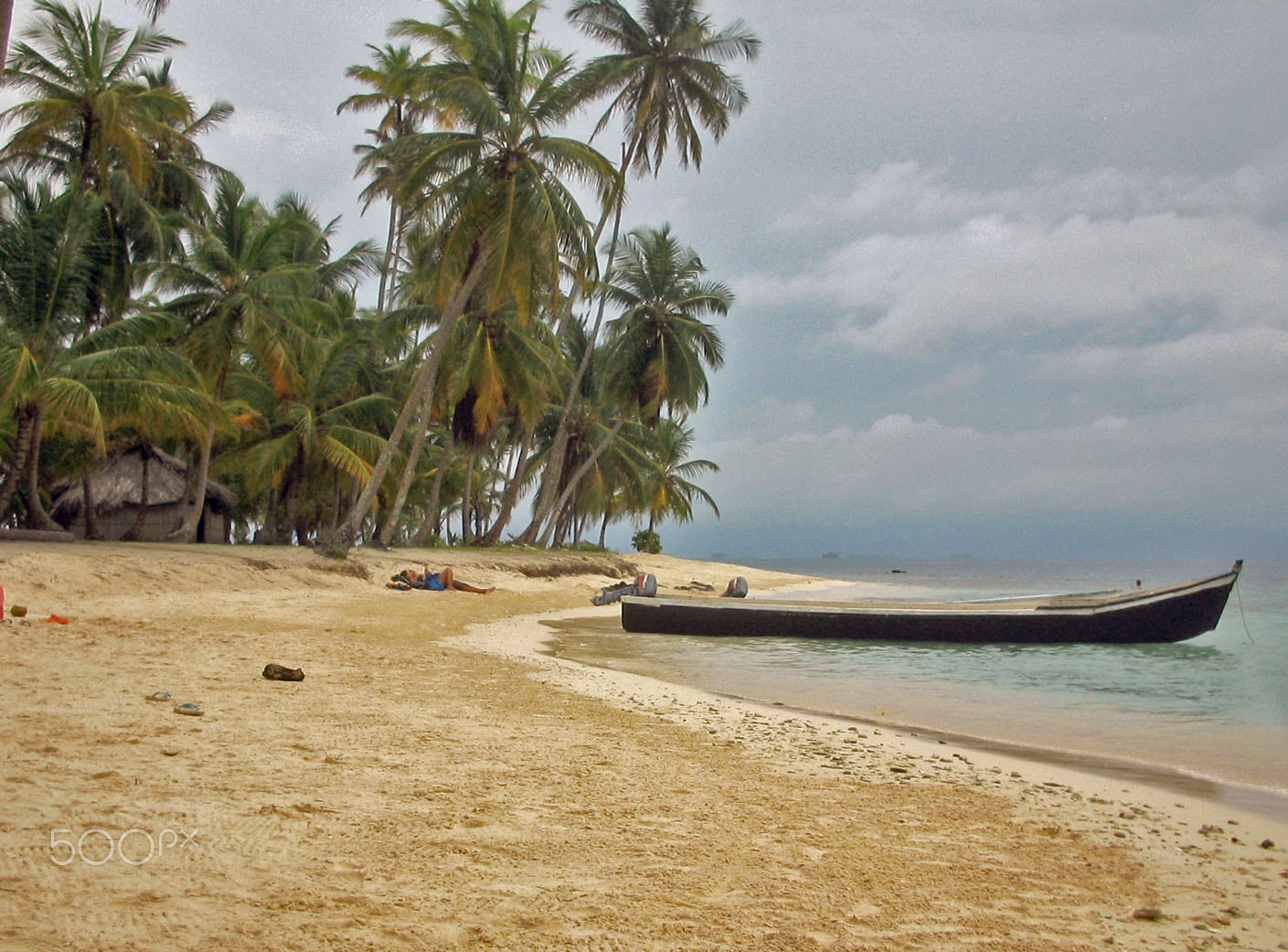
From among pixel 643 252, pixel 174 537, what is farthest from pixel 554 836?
pixel 643 252

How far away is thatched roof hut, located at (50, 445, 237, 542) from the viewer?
20.8 m

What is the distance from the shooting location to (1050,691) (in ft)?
30.2

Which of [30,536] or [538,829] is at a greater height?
[30,536]

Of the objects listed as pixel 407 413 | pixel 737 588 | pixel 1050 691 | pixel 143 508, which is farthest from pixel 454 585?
pixel 1050 691

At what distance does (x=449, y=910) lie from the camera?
2533mm

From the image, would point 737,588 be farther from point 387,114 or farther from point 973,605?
point 387,114

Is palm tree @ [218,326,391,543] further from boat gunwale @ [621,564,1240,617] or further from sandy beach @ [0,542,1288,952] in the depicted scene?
sandy beach @ [0,542,1288,952]

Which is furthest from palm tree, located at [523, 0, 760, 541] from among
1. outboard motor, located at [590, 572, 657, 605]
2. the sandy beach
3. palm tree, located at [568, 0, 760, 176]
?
the sandy beach

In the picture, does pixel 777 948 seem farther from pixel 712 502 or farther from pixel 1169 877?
pixel 712 502

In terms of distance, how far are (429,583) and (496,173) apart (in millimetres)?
8960

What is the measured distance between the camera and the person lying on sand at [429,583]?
16703 mm

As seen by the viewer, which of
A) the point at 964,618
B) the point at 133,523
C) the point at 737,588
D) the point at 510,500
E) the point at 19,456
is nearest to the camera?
the point at 964,618

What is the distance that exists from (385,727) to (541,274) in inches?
585

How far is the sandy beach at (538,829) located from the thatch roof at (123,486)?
53.9 feet
